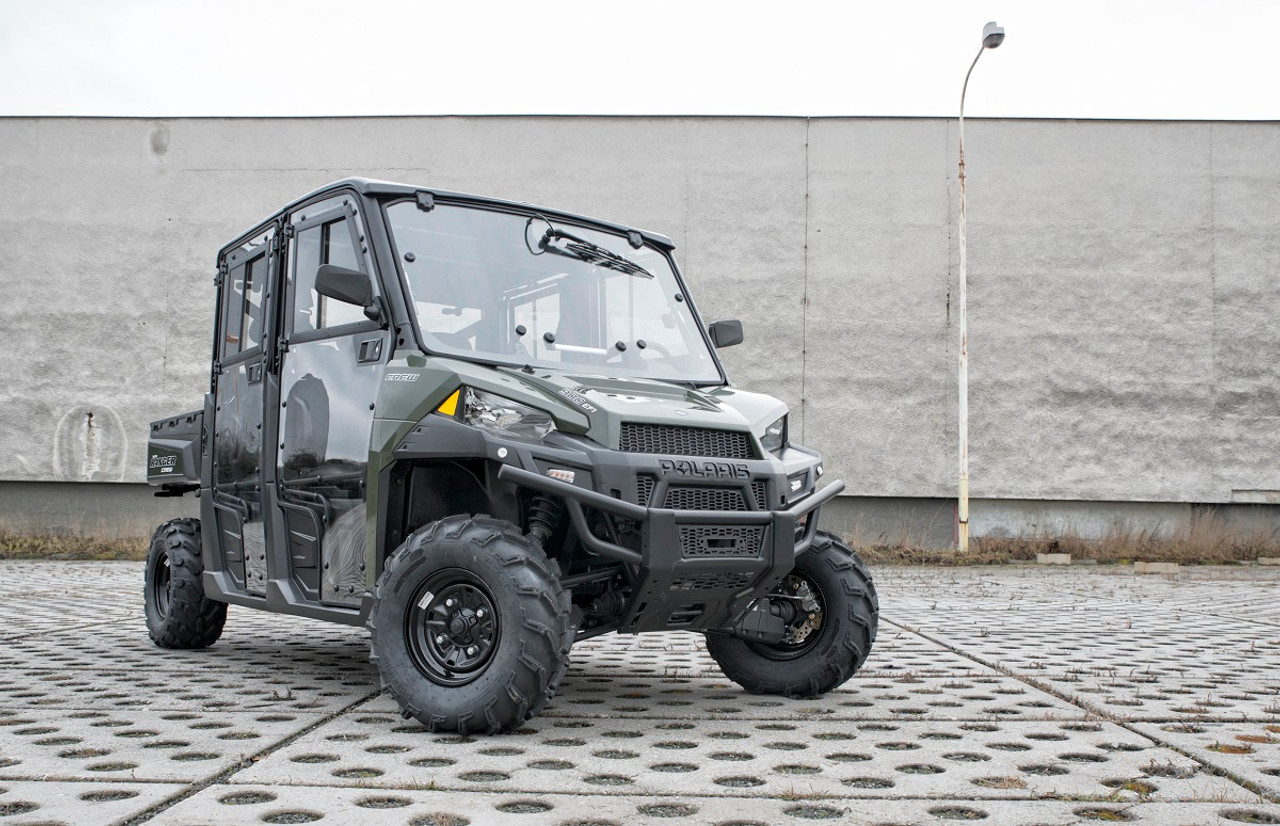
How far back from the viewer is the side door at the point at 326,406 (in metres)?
5.32

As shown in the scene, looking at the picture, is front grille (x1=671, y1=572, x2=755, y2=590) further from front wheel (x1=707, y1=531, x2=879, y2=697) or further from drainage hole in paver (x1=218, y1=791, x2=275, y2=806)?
drainage hole in paver (x1=218, y1=791, x2=275, y2=806)

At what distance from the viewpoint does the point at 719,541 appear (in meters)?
4.68

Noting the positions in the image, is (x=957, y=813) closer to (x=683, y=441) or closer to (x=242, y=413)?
(x=683, y=441)

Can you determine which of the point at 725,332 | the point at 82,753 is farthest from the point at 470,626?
the point at 725,332

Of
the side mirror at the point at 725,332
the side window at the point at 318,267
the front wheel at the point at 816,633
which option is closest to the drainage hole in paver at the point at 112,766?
the side window at the point at 318,267

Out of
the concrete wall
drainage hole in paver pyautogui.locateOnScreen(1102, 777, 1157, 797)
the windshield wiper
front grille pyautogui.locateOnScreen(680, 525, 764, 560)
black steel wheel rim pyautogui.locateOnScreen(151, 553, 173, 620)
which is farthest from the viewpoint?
the concrete wall

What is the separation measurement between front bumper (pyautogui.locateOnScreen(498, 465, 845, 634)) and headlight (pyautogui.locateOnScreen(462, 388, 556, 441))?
0.17 meters

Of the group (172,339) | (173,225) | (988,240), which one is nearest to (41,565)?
(172,339)

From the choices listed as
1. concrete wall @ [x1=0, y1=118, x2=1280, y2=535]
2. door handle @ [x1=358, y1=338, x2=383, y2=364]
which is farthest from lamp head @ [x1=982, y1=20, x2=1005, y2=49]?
door handle @ [x1=358, y1=338, x2=383, y2=364]

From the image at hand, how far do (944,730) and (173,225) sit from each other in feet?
65.6

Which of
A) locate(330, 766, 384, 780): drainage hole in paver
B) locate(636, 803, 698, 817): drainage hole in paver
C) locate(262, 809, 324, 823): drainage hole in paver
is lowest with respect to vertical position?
locate(330, 766, 384, 780): drainage hole in paver

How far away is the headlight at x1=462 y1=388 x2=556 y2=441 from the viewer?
15.2ft

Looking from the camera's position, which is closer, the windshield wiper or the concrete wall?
the windshield wiper

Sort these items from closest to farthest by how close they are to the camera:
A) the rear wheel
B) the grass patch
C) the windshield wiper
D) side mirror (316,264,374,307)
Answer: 1. side mirror (316,264,374,307)
2. the windshield wiper
3. the rear wheel
4. the grass patch
